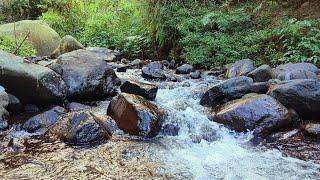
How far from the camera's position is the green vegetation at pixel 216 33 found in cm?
884

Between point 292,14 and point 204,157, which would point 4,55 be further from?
point 292,14

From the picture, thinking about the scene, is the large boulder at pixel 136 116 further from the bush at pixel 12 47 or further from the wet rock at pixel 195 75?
the bush at pixel 12 47

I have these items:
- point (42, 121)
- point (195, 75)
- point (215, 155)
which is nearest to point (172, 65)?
point (195, 75)

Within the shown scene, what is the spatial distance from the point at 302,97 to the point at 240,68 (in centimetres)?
269

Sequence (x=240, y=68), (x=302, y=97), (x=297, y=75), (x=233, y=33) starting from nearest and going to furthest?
(x=302, y=97) → (x=297, y=75) → (x=240, y=68) → (x=233, y=33)

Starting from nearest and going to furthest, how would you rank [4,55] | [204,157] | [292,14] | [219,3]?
[204,157], [4,55], [292,14], [219,3]

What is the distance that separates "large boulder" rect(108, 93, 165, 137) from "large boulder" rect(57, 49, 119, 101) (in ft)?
4.23

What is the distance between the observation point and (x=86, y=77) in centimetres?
696

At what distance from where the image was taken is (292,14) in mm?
10102

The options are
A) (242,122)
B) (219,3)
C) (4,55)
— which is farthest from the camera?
(219,3)

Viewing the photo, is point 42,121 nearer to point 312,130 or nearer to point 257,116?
point 257,116

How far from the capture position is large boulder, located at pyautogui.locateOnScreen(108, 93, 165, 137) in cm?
547

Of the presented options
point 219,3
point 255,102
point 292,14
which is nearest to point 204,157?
point 255,102

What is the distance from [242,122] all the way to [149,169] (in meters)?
1.89
